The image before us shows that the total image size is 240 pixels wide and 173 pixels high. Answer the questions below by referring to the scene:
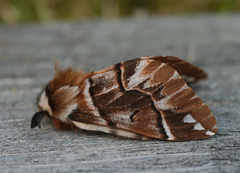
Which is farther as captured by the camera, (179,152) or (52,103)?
(52,103)

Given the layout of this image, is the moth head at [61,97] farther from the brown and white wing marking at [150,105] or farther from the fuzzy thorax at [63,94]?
the brown and white wing marking at [150,105]

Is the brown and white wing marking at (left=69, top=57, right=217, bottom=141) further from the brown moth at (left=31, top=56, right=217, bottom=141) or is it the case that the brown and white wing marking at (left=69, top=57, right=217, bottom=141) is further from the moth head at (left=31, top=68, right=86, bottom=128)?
the moth head at (left=31, top=68, right=86, bottom=128)

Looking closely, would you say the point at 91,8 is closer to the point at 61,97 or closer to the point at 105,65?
the point at 105,65

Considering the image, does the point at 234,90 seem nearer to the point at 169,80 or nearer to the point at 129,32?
the point at 169,80

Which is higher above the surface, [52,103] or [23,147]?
[52,103]

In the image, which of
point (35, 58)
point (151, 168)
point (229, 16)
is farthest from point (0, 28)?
point (229, 16)

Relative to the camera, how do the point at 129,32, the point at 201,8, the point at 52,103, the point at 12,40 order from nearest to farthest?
the point at 52,103
the point at 12,40
the point at 129,32
the point at 201,8

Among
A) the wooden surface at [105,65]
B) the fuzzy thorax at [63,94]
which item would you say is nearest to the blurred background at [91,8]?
the wooden surface at [105,65]
